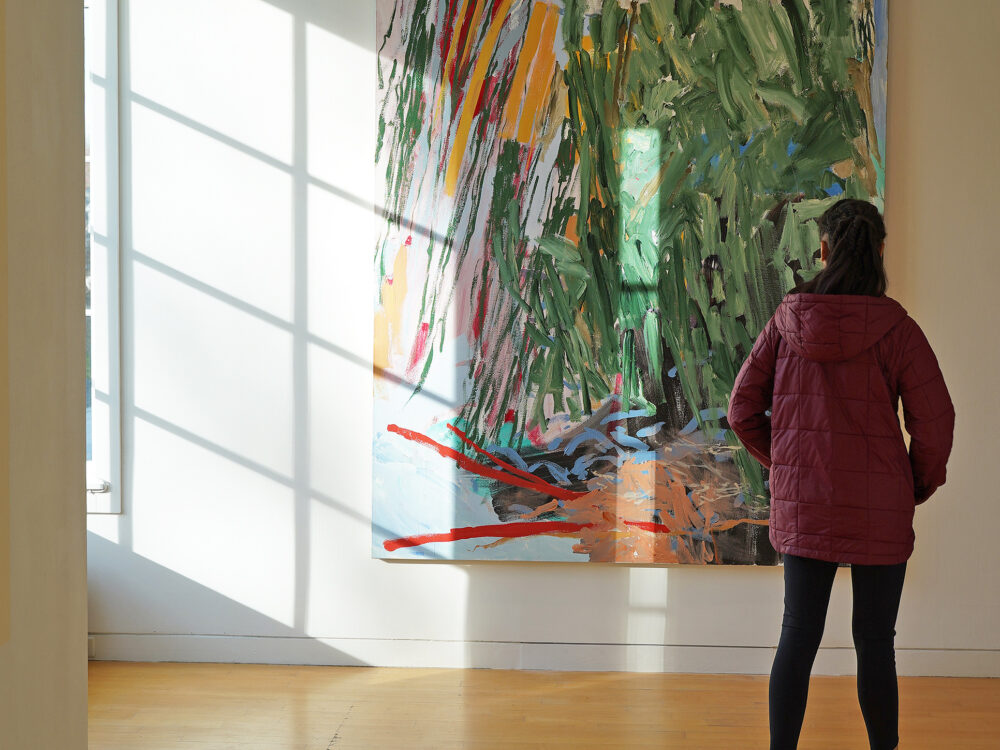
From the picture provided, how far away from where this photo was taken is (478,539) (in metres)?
3.00

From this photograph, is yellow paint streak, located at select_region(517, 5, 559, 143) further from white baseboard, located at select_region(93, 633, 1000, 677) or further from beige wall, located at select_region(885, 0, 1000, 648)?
white baseboard, located at select_region(93, 633, 1000, 677)

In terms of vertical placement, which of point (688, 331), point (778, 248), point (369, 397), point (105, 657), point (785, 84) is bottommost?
point (105, 657)

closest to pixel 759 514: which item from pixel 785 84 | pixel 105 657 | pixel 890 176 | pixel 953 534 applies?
pixel 953 534

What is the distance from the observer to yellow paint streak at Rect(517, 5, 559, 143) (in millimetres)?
2936

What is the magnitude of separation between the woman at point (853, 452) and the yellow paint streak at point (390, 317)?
138 centimetres

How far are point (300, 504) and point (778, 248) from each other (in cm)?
188

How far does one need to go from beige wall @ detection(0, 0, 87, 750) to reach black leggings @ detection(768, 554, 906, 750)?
1520 millimetres

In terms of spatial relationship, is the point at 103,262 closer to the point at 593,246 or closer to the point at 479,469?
the point at 479,469

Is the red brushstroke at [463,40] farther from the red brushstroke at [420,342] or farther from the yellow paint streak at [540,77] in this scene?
the red brushstroke at [420,342]

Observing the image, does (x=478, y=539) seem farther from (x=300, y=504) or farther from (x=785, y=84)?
(x=785, y=84)

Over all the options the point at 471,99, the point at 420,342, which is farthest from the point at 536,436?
the point at 471,99

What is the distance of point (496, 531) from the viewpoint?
3.00 m

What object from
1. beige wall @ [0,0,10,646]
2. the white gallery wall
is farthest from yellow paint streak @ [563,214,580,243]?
beige wall @ [0,0,10,646]

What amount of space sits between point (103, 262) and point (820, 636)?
2562mm
